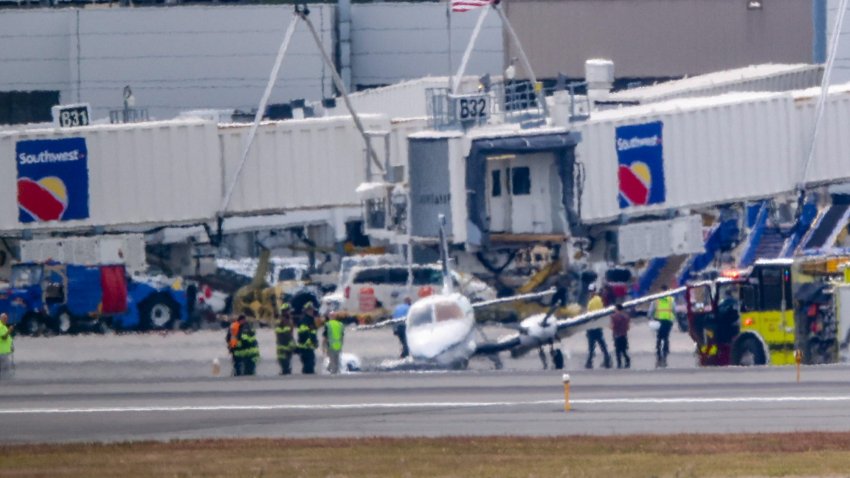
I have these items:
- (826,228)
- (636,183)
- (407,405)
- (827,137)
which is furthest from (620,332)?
(827,137)

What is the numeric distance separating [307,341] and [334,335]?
0.61 metres

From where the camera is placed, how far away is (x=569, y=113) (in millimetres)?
45562

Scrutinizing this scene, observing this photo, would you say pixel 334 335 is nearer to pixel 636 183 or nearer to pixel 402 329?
pixel 402 329

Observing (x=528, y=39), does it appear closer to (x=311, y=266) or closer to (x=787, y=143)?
(x=311, y=266)

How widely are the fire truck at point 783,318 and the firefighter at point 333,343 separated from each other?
760 cm

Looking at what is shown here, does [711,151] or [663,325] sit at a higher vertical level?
[711,151]

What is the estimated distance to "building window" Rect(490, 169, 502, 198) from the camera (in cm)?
4569

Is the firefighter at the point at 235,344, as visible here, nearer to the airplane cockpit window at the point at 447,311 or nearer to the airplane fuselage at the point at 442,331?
the airplane fuselage at the point at 442,331

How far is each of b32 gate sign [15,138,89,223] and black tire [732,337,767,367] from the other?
786 inches

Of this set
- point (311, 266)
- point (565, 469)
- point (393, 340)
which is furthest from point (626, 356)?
point (311, 266)

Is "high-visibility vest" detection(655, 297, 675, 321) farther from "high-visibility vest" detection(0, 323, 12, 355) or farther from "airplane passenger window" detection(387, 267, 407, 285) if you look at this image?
"high-visibility vest" detection(0, 323, 12, 355)

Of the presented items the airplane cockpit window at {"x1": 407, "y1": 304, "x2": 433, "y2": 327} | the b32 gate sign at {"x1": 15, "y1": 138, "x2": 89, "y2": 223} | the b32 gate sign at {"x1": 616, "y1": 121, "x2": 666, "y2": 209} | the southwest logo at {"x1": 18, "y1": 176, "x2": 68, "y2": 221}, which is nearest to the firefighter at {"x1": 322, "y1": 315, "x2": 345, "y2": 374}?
the airplane cockpit window at {"x1": 407, "y1": 304, "x2": 433, "y2": 327}

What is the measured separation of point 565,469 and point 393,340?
22037 mm

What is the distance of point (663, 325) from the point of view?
37.8 m
